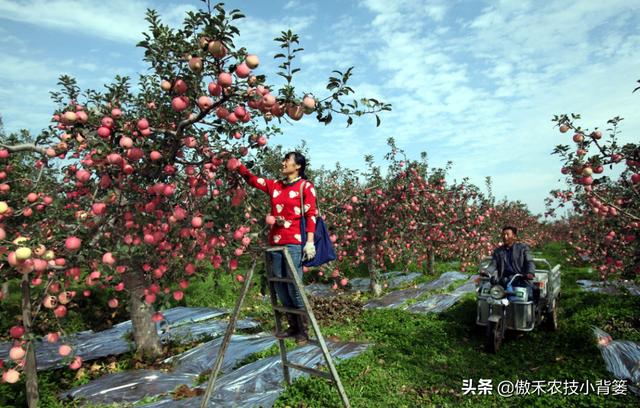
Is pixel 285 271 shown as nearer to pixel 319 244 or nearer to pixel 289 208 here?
pixel 319 244

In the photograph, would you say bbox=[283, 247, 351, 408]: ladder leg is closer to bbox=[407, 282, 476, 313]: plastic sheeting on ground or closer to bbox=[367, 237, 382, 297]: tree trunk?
bbox=[407, 282, 476, 313]: plastic sheeting on ground

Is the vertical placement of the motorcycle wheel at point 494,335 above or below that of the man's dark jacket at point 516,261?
below

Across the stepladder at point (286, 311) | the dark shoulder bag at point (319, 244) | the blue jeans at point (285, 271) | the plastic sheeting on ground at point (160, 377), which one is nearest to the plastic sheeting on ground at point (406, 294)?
the plastic sheeting on ground at point (160, 377)

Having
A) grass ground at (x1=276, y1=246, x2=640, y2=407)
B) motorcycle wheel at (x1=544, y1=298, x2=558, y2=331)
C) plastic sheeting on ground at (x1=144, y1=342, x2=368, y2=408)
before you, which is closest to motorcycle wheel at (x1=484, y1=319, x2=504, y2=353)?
grass ground at (x1=276, y1=246, x2=640, y2=407)

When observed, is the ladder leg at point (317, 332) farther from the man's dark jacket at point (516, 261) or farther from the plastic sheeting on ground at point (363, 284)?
the plastic sheeting on ground at point (363, 284)

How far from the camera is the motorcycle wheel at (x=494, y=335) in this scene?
599cm

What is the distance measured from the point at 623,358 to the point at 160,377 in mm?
6186

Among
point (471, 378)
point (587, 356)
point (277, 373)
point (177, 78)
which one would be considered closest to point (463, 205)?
point (587, 356)

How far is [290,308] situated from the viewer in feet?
13.3

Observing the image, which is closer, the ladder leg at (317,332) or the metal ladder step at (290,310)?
the ladder leg at (317,332)

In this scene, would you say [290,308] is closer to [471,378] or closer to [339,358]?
[339,358]

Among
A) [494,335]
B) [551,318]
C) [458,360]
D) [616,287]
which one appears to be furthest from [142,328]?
[616,287]

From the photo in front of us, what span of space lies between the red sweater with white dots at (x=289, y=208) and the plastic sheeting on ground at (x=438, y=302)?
5.79 m

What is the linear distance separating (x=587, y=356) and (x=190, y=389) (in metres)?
5.46
